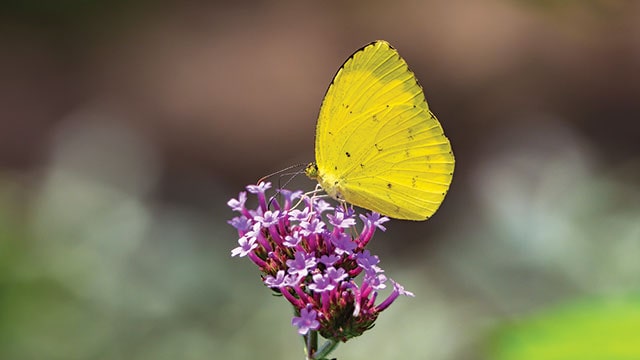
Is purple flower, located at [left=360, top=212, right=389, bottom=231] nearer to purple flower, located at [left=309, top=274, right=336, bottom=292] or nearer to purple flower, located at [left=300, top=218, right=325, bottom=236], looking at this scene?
purple flower, located at [left=300, top=218, right=325, bottom=236]

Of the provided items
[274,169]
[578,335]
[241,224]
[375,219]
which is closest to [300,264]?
[241,224]

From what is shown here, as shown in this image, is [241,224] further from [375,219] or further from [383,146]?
[383,146]

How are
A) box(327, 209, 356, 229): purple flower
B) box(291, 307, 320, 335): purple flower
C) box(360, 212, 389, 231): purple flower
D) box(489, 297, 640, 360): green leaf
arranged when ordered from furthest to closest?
box(489, 297, 640, 360): green leaf, box(360, 212, 389, 231): purple flower, box(327, 209, 356, 229): purple flower, box(291, 307, 320, 335): purple flower

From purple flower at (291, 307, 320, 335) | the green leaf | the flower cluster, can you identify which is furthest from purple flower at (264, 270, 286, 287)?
the green leaf

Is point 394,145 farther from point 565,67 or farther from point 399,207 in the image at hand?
point 565,67

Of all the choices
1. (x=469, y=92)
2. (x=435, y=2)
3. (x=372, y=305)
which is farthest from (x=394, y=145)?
(x=435, y=2)

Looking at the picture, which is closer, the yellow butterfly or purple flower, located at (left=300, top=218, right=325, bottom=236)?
purple flower, located at (left=300, top=218, right=325, bottom=236)

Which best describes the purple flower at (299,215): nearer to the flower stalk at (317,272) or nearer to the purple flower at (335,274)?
the flower stalk at (317,272)
